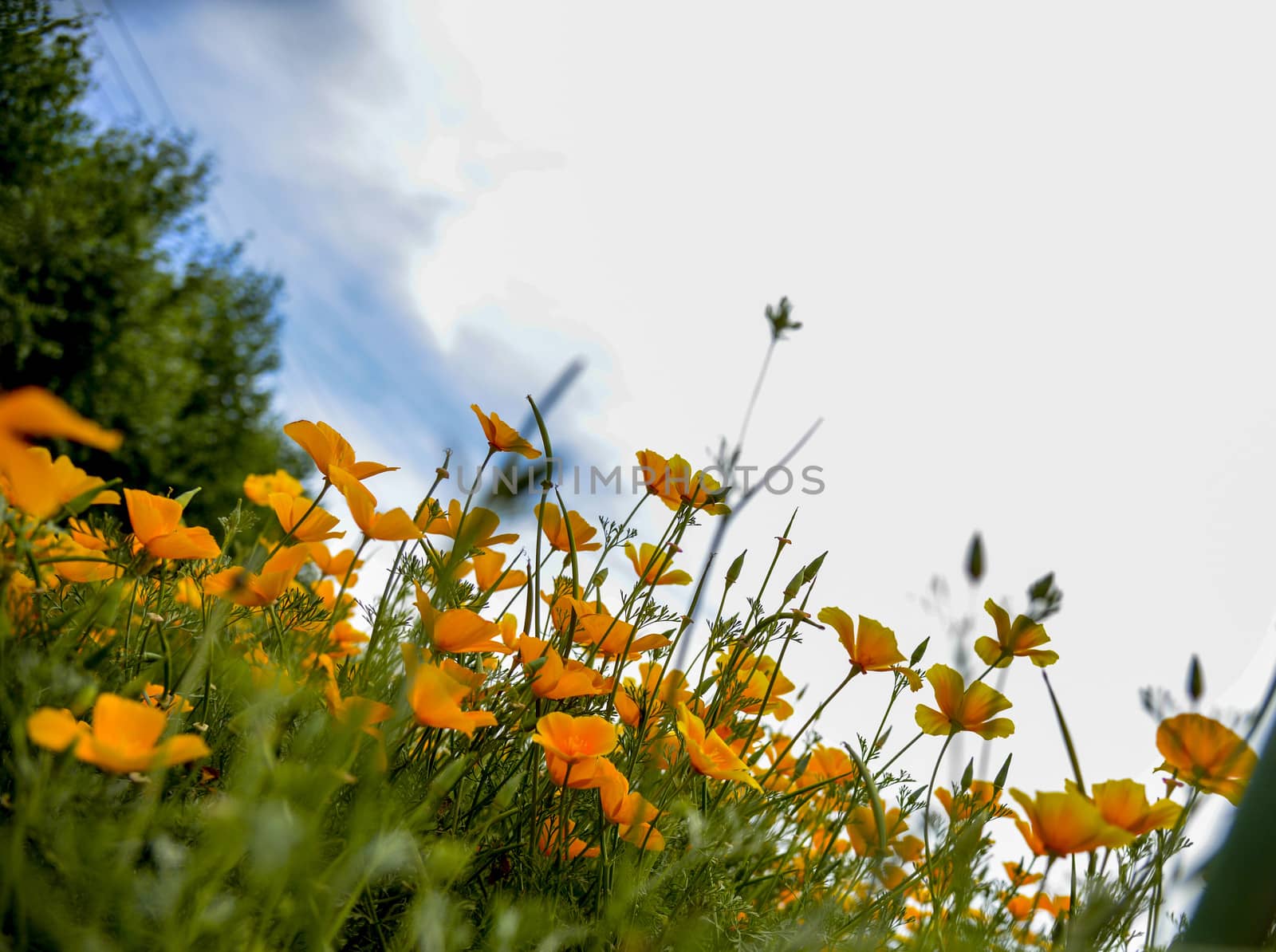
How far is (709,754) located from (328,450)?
57cm

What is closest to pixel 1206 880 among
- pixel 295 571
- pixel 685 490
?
pixel 685 490

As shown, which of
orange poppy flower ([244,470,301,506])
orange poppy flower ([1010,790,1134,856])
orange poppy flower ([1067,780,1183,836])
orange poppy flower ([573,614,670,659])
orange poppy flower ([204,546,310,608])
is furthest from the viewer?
orange poppy flower ([244,470,301,506])

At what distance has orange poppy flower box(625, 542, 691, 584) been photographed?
3.64 feet

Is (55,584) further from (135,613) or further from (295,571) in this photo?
(295,571)

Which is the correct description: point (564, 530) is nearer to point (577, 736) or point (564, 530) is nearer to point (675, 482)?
point (675, 482)

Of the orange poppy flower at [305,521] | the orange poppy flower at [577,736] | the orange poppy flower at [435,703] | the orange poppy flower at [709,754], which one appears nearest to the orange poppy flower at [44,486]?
the orange poppy flower at [305,521]

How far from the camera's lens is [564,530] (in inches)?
45.1

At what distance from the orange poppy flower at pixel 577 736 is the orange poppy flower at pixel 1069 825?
1.32 feet

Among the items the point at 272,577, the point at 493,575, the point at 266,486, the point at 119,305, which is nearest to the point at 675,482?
the point at 493,575

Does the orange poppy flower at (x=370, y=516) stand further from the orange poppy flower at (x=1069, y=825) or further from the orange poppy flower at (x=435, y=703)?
the orange poppy flower at (x=1069, y=825)

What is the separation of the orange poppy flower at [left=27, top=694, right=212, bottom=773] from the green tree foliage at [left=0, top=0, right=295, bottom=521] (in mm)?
12281

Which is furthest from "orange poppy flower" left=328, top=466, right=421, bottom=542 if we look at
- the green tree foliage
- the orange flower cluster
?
the green tree foliage

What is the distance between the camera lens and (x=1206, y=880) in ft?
1.39

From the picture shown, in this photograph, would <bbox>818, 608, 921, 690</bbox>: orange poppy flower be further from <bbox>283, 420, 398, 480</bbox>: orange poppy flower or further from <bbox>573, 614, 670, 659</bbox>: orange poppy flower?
<bbox>283, 420, 398, 480</bbox>: orange poppy flower
